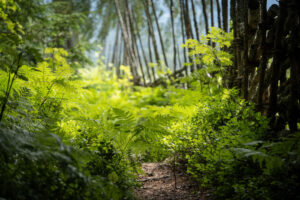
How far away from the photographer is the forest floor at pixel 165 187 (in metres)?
1.64

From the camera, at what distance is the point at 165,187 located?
1.87 metres

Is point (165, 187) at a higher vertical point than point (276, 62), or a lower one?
lower

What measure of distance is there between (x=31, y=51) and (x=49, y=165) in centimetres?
68

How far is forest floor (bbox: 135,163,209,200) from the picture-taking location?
1.64m

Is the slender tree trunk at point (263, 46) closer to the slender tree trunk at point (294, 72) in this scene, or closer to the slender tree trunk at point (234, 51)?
the slender tree trunk at point (294, 72)

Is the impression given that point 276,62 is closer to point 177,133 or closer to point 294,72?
point 294,72

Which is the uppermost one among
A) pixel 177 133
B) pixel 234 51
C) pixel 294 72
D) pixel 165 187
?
pixel 234 51

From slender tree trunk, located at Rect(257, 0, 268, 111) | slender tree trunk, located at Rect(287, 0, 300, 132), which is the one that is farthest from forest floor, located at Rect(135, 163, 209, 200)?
slender tree trunk, located at Rect(257, 0, 268, 111)

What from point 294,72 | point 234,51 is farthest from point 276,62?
point 234,51

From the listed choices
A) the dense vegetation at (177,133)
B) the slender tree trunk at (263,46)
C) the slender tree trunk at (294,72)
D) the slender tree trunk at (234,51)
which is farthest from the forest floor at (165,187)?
the slender tree trunk at (234,51)

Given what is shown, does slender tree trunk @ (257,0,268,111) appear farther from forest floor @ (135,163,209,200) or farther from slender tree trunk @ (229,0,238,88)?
forest floor @ (135,163,209,200)

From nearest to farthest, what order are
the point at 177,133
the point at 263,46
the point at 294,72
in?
the point at 294,72 < the point at 263,46 < the point at 177,133

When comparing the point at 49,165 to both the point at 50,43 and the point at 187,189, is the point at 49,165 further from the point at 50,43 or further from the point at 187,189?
the point at 50,43

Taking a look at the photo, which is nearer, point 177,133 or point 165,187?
point 165,187
